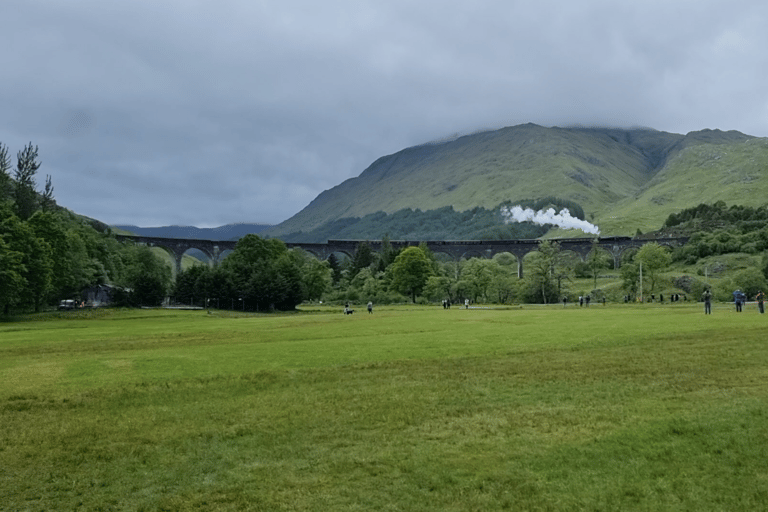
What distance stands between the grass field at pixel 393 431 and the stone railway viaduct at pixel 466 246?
6042 inches

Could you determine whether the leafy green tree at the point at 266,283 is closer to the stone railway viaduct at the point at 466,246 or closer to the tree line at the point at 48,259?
the tree line at the point at 48,259

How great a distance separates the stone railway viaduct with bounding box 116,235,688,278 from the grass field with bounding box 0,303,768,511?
153471mm

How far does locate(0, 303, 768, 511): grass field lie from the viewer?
9594 mm

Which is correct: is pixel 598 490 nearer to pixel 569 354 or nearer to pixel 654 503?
pixel 654 503

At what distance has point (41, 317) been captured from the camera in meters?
61.9

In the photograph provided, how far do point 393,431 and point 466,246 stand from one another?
181866 mm

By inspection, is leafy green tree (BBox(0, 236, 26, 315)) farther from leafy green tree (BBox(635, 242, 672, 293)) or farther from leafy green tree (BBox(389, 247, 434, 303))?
leafy green tree (BBox(635, 242, 672, 293))

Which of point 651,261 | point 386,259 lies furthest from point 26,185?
point 651,261

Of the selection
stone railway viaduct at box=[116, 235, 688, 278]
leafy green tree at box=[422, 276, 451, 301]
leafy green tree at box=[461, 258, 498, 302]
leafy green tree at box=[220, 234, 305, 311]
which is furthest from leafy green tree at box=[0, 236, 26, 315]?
stone railway viaduct at box=[116, 235, 688, 278]

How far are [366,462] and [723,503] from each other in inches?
219

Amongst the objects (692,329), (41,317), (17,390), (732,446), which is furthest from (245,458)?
(41,317)

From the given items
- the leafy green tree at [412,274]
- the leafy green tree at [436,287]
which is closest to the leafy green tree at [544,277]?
the leafy green tree at [436,287]

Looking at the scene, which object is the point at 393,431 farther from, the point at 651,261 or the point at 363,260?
the point at 363,260

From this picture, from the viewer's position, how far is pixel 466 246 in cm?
19275
